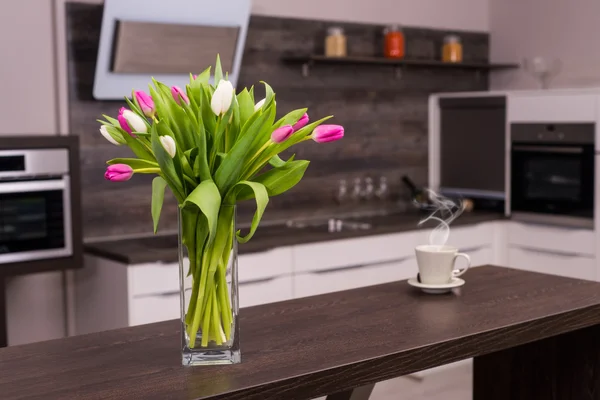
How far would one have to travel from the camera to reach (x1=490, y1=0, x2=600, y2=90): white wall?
5062 mm

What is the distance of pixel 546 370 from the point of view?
264 cm

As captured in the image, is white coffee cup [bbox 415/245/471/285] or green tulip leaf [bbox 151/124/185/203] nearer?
green tulip leaf [bbox 151/124/185/203]

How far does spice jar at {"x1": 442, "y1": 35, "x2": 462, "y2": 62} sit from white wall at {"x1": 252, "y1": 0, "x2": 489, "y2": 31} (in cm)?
15

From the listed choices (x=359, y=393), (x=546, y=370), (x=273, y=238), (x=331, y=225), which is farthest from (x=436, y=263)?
(x=331, y=225)

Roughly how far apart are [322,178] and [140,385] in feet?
10.9

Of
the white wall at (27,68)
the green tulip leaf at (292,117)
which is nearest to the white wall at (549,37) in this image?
the white wall at (27,68)

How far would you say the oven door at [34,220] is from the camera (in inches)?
139

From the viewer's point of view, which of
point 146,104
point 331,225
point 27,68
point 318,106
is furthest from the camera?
point 318,106

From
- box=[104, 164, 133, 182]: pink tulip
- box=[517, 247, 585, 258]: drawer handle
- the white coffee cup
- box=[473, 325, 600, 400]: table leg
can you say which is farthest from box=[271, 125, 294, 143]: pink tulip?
box=[517, 247, 585, 258]: drawer handle

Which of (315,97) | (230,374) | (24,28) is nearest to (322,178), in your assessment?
(315,97)

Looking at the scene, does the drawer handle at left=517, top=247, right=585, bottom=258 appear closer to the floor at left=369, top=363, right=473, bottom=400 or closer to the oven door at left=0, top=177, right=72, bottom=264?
the floor at left=369, top=363, right=473, bottom=400

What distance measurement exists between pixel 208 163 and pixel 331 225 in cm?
288

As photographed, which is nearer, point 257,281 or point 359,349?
point 359,349

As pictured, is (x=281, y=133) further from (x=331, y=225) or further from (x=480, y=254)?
(x=480, y=254)
